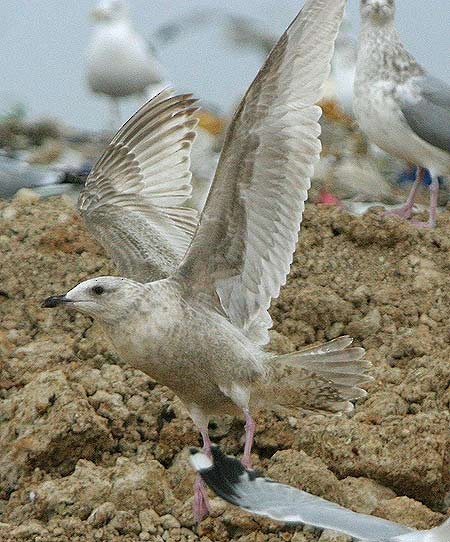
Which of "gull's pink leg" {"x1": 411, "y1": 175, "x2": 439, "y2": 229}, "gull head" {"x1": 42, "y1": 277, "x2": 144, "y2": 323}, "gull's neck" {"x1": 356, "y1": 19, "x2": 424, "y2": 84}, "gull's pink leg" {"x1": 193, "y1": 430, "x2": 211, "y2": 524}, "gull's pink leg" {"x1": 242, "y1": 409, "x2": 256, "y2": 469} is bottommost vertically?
"gull's pink leg" {"x1": 193, "y1": 430, "x2": 211, "y2": 524}

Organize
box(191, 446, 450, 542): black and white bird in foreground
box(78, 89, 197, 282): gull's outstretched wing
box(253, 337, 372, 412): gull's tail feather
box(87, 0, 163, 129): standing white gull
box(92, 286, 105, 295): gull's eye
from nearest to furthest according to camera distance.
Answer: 1. box(191, 446, 450, 542): black and white bird in foreground
2. box(92, 286, 105, 295): gull's eye
3. box(253, 337, 372, 412): gull's tail feather
4. box(78, 89, 197, 282): gull's outstretched wing
5. box(87, 0, 163, 129): standing white gull

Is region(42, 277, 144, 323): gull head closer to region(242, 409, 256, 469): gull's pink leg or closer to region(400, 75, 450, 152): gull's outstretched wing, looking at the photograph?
region(242, 409, 256, 469): gull's pink leg

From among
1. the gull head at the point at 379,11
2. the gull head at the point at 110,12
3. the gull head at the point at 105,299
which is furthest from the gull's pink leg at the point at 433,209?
the gull head at the point at 110,12

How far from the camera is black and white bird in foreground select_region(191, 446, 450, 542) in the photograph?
8.93ft

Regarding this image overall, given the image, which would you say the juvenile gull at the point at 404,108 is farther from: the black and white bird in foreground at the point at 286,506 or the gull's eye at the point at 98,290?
the black and white bird in foreground at the point at 286,506

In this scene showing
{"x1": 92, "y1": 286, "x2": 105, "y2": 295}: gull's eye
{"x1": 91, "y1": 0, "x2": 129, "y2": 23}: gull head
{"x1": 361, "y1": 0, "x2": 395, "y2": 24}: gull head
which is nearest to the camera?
{"x1": 92, "y1": 286, "x2": 105, "y2": 295}: gull's eye

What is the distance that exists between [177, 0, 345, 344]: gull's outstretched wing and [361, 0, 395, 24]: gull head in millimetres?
2296

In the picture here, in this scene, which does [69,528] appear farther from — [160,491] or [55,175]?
[55,175]

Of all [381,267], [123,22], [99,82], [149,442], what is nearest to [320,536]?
[149,442]

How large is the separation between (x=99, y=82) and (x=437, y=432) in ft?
17.4

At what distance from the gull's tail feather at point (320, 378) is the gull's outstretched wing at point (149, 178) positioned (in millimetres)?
706

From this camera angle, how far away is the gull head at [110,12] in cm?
927

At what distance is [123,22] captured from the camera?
9180mm

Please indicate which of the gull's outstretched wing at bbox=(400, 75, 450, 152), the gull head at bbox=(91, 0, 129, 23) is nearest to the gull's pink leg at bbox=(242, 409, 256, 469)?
the gull's outstretched wing at bbox=(400, 75, 450, 152)
